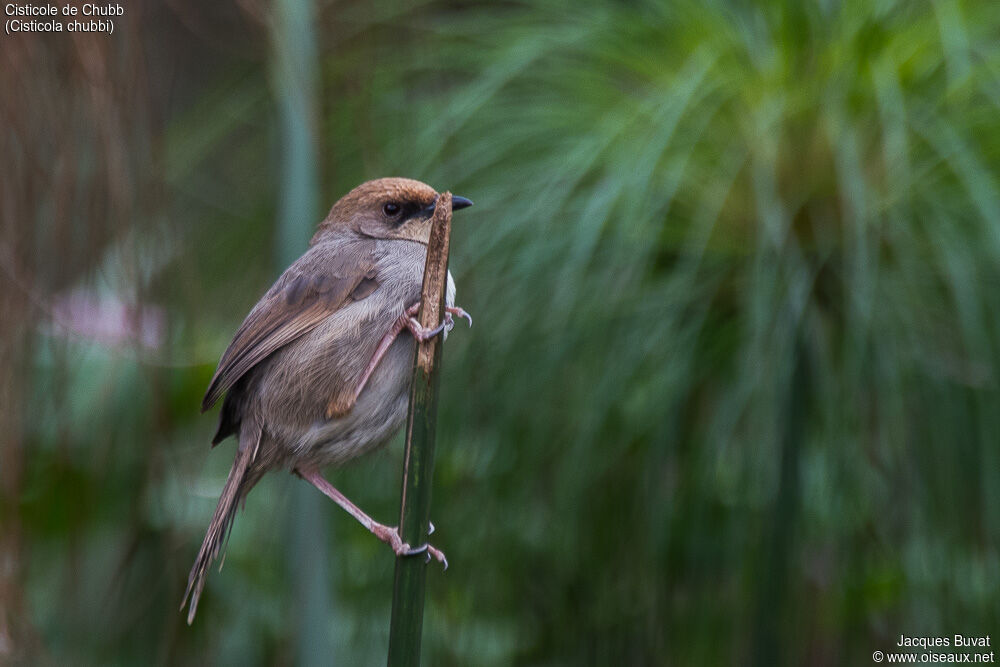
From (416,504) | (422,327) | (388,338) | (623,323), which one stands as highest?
(623,323)

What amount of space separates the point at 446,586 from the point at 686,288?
807 mm

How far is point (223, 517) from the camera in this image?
1.24 meters

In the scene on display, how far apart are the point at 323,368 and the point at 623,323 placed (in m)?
0.77

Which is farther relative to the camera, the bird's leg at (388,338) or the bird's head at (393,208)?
the bird's head at (393,208)

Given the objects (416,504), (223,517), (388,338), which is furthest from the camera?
(388,338)

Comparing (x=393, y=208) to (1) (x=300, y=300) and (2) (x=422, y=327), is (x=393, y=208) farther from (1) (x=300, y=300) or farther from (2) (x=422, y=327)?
(2) (x=422, y=327)

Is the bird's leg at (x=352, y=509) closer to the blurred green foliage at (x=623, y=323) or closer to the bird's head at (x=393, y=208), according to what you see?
the blurred green foliage at (x=623, y=323)

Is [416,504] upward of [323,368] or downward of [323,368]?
downward

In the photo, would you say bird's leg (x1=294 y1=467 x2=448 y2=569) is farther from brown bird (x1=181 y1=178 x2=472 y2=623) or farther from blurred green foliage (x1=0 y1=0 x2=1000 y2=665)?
blurred green foliage (x1=0 y1=0 x2=1000 y2=665)

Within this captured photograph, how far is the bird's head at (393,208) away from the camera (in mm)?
1546

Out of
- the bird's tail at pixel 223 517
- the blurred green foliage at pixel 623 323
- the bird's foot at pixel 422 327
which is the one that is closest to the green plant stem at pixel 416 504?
the bird's foot at pixel 422 327

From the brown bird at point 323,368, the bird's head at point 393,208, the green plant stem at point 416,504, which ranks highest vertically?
the bird's head at point 393,208

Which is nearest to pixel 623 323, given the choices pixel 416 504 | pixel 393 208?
pixel 393 208

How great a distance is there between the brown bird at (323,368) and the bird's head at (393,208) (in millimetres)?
62
